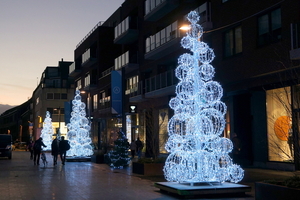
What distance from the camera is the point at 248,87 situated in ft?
74.1

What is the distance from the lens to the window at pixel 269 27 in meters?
20.0

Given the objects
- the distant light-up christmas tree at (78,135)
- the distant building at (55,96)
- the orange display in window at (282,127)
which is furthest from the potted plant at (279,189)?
the distant building at (55,96)

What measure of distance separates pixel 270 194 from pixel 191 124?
4176 mm

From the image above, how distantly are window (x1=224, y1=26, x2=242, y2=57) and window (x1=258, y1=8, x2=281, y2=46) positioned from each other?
6.06 ft

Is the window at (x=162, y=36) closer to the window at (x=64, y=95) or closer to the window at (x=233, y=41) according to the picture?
the window at (x=233, y=41)

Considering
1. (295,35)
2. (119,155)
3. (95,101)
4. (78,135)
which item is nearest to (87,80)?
(95,101)

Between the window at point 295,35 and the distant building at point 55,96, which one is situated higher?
the distant building at point 55,96

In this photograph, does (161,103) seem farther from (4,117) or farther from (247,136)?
(4,117)

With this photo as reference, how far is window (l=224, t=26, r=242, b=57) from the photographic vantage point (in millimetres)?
23156

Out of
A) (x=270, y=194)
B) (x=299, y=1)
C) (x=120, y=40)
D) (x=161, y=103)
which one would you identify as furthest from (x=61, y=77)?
(x=270, y=194)

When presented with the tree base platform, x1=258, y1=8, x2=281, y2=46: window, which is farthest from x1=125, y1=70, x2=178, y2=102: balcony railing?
the tree base platform

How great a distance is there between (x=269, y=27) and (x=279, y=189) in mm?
12667

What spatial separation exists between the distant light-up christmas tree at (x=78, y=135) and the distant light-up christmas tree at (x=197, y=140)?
20.5 m

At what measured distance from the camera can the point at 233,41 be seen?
23.7 metres
